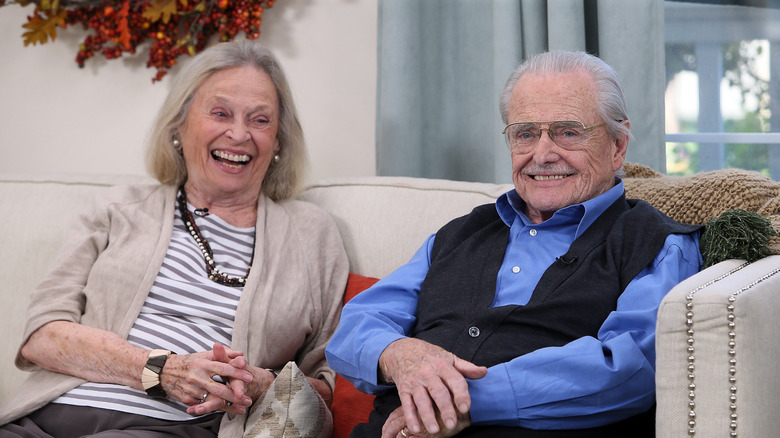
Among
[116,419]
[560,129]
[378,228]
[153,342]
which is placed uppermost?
[560,129]

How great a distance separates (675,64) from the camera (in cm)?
241

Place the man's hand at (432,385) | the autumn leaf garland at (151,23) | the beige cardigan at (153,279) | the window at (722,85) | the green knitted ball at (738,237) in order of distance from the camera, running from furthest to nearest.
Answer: the autumn leaf garland at (151,23), the window at (722,85), the beige cardigan at (153,279), the green knitted ball at (738,237), the man's hand at (432,385)

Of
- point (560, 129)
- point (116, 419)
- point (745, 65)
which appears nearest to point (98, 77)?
point (116, 419)

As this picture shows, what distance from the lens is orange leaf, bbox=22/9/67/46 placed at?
2.65 m

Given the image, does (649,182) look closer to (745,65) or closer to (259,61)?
(745,65)

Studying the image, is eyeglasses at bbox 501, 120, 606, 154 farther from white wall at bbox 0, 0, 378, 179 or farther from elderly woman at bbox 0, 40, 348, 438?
white wall at bbox 0, 0, 378, 179

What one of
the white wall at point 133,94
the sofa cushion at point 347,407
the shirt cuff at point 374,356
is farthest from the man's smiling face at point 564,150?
the white wall at point 133,94

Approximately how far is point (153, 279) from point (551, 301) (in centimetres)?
93

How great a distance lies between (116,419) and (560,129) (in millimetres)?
1073

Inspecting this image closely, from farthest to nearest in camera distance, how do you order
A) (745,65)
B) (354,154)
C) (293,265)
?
(354,154) < (745,65) < (293,265)

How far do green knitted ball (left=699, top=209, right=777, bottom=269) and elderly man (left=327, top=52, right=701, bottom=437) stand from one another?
5 centimetres

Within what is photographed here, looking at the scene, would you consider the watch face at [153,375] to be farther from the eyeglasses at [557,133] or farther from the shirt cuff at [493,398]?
the eyeglasses at [557,133]

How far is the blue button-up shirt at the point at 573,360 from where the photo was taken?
125cm

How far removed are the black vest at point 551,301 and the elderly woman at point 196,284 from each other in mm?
397
